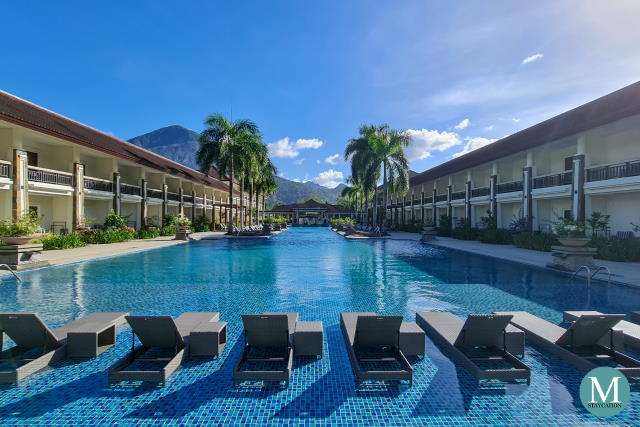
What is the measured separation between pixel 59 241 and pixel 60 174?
202 inches

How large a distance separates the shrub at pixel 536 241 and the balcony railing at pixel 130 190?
29.3 metres

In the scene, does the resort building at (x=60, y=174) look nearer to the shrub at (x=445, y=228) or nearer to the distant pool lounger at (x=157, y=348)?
the distant pool lounger at (x=157, y=348)

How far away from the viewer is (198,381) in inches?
169

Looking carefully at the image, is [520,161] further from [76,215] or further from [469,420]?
[76,215]

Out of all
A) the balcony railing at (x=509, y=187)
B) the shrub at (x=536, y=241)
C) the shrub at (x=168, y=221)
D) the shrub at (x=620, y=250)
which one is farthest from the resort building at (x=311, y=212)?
the shrub at (x=620, y=250)

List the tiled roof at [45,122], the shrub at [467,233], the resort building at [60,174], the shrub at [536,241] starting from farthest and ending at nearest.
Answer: the shrub at [467,233]
the shrub at [536,241]
the resort building at [60,174]
the tiled roof at [45,122]

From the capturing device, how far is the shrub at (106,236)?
816 inches

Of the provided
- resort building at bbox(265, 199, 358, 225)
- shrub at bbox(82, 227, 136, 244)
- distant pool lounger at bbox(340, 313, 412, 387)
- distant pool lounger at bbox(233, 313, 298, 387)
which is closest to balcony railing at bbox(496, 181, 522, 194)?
distant pool lounger at bbox(340, 313, 412, 387)

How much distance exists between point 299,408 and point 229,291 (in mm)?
5947

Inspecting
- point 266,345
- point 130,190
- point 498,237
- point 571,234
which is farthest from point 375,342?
point 130,190

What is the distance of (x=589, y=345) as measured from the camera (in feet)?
16.5

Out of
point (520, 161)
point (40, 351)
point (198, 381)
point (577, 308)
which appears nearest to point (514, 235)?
point (520, 161)

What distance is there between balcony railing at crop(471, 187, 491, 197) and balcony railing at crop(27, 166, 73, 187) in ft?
101

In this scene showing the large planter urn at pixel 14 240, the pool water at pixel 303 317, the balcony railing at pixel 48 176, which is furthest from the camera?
the balcony railing at pixel 48 176
